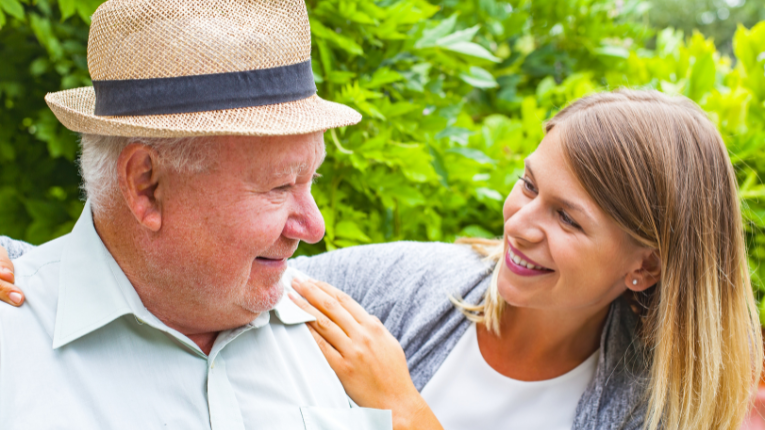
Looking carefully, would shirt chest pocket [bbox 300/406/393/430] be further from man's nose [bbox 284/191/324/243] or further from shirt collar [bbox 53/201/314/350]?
man's nose [bbox 284/191/324/243]

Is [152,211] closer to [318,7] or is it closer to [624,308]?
[318,7]

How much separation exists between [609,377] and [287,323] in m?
1.21

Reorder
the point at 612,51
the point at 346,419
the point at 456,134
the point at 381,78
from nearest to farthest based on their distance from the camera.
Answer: the point at 346,419, the point at 381,78, the point at 456,134, the point at 612,51

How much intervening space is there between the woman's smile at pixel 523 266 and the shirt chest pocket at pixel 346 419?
2.19 feet

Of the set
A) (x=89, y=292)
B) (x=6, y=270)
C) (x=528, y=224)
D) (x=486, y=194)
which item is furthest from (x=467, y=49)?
(x=6, y=270)

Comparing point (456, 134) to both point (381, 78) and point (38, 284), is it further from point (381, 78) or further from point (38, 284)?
point (38, 284)

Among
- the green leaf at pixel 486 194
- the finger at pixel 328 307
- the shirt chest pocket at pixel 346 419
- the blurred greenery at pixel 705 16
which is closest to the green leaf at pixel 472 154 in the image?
the green leaf at pixel 486 194

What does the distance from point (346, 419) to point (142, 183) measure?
84 cm

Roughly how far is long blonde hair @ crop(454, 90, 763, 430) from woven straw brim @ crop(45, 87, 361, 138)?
3.15 ft

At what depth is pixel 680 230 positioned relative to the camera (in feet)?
6.46

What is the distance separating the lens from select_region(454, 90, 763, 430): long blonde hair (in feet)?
6.30

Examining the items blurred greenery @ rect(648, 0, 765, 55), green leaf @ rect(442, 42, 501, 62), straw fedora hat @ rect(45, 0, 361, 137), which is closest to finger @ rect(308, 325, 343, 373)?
straw fedora hat @ rect(45, 0, 361, 137)

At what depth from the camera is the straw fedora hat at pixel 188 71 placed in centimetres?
126

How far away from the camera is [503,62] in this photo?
3287mm
